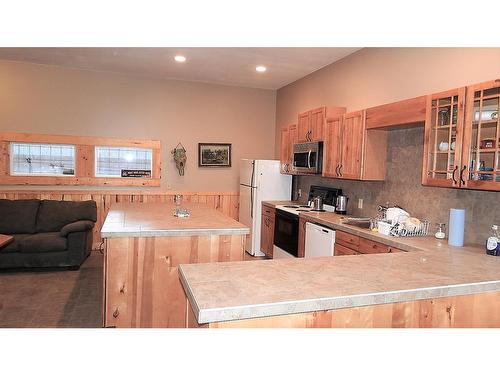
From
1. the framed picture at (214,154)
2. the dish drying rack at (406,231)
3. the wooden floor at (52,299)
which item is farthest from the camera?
the framed picture at (214,154)

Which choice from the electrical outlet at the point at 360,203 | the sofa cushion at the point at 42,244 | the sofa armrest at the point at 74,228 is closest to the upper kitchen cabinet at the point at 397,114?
the electrical outlet at the point at 360,203

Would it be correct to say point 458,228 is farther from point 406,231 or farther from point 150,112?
point 150,112

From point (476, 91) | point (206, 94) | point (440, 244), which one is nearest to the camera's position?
point (476, 91)

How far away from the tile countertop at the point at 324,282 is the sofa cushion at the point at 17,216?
4.38 metres

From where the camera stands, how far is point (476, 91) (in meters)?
2.49

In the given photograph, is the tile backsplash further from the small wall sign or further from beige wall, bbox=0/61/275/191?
the small wall sign

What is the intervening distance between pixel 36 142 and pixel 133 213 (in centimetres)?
298

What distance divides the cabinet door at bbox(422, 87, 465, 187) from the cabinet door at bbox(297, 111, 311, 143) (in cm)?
219

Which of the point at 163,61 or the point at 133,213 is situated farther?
the point at 163,61

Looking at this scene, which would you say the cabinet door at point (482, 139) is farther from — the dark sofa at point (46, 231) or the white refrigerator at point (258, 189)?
the dark sofa at point (46, 231)

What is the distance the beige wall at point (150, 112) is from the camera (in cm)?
560

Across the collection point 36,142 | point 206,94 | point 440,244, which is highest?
point 206,94
